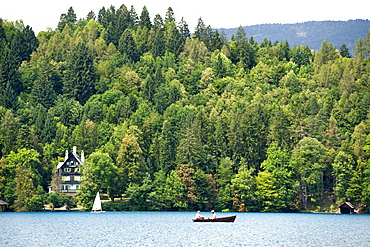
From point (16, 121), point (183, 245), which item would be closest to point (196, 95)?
point (16, 121)

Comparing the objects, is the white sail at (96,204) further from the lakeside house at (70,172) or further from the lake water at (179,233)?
the lake water at (179,233)

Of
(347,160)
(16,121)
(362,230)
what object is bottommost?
(362,230)

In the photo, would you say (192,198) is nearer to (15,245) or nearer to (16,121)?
(16,121)

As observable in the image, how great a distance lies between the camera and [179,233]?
271 ft

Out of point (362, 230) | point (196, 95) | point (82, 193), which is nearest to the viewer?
point (362, 230)

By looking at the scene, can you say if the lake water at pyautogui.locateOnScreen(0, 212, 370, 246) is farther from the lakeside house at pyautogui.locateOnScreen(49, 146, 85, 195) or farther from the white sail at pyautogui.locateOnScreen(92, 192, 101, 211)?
Result: the lakeside house at pyautogui.locateOnScreen(49, 146, 85, 195)

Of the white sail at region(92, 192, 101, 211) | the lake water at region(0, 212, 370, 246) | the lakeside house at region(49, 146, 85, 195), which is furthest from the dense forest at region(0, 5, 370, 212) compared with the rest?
the lake water at region(0, 212, 370, 246)

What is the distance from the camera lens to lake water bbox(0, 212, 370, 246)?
7175 centimetres

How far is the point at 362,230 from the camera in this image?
8906 centimetres

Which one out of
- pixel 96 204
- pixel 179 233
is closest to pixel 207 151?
pixel 96 204

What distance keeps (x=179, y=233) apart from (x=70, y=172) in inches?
2935

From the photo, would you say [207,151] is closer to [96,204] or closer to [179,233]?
[96,204]

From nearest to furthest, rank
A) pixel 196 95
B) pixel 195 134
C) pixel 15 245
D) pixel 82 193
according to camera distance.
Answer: pixel 15 245
pixel 82 193
pixel 195 134
pixel 196 95

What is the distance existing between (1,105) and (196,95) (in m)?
54.1
